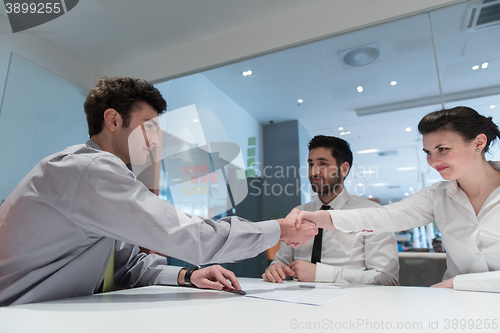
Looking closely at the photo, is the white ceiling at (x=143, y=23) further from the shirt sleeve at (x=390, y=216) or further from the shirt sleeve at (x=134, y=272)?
the shirt sleeve at (x=134, y=272)

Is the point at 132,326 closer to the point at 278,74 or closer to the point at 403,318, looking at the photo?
the point at 403,318

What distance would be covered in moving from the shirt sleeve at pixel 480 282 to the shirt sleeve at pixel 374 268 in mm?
453

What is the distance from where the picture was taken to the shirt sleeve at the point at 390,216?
1442mm

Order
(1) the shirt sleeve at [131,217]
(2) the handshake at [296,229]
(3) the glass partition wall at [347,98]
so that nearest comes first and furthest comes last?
(1) the shirt sleeve at [131,217], (2) the handshake at [296,229], (3) the glass partition wall at [347,98]

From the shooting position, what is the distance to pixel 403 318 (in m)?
0.65

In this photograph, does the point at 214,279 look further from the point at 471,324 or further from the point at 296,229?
the point at 471,324

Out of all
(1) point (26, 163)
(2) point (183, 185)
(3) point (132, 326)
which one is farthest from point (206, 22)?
(3) point (132, 326)

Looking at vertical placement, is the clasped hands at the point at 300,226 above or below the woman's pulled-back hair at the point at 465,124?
below

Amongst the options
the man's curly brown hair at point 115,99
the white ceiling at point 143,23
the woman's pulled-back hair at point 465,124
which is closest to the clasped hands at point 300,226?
the woman's pulled-back hair at point 465,124

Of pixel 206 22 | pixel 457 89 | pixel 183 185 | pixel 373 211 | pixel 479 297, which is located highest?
pixel 206 22

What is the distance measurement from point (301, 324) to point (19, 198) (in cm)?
82

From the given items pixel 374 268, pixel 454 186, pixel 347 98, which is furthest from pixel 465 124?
pixel 347 98

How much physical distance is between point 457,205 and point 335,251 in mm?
651

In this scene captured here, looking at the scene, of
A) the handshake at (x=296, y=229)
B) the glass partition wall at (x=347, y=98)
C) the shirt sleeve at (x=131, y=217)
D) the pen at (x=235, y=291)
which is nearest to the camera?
the shirt sleeve at (x=131, y=217)
